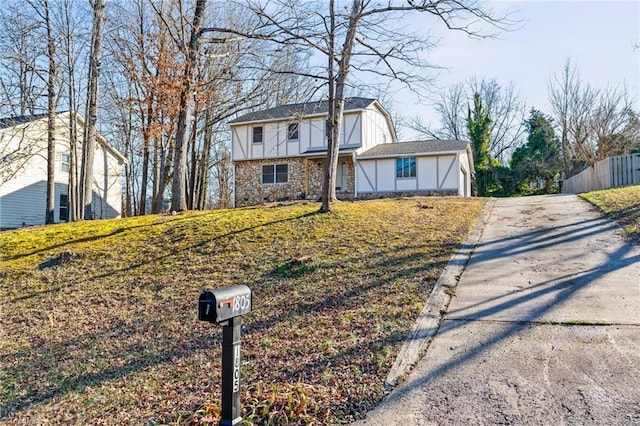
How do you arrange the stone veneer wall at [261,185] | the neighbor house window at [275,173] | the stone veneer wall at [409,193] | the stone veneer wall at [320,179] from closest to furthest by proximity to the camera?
the stone veneer wall at [409,193], the stone veneer wall at [320,179], the stone veneer wall at [261,185], the neighbor house window at [275,173]

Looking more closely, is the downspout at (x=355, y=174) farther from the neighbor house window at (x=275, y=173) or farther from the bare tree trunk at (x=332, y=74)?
Answer: the bare tree trunk at (x=332, y=74)

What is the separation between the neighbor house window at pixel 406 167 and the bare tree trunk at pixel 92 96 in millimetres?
13063

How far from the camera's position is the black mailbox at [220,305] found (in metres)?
2.51

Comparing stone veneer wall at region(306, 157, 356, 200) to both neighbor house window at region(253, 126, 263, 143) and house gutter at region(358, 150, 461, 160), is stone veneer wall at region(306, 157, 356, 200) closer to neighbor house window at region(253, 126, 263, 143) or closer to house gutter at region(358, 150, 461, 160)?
house gutter at region(358, 150, 461, 160)

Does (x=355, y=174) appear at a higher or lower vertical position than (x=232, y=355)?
higher

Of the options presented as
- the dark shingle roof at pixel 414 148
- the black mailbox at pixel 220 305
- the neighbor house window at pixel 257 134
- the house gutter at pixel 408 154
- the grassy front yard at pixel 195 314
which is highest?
the neighbor house window at pixel 257 134

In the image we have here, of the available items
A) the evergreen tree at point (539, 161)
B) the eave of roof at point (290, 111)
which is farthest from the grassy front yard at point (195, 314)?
the evergreen tree at point (539, 161)

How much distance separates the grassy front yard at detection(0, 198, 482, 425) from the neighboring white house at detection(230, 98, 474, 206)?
1084cm

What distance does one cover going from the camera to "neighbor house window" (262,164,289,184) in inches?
920

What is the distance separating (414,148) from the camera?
2177 cm

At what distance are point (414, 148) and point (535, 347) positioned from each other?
18.5m

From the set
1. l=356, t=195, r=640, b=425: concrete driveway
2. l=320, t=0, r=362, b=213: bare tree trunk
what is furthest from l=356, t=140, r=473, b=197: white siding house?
l=356, t=195, r=640, b=425: concrete driveway

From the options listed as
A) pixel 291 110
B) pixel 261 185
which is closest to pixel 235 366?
pixel 291 110

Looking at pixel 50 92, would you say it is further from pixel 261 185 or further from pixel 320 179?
pixel 320 179
